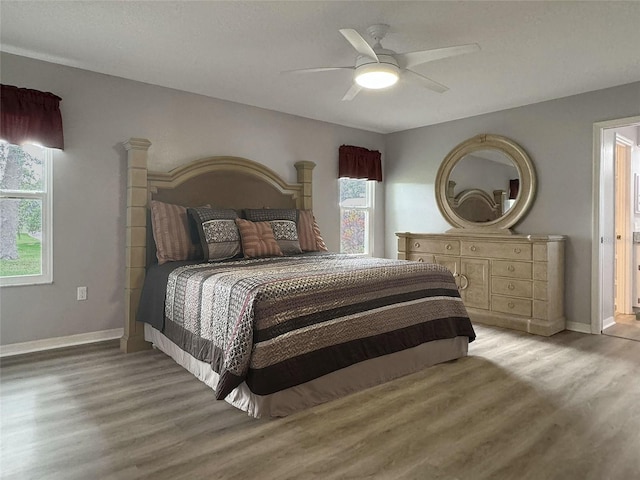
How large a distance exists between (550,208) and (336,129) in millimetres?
2742

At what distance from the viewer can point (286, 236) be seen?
4.11m

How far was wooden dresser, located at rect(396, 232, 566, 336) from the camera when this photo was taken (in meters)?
4.07

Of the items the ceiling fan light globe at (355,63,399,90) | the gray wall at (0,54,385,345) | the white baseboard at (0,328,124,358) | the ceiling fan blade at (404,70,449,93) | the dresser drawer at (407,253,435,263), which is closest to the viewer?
the ceiling fan light globe at (355,63,399,90)

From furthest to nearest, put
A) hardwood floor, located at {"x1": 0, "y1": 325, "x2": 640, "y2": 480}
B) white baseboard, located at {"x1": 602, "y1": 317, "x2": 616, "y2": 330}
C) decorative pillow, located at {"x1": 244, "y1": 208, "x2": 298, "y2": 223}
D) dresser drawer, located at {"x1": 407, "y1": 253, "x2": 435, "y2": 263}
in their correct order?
1. dresser drawer, located at {"x1": 407, "y1": 253, "x2": 435, "y2": 263}
2. white baseboard, located at {"x1": 602, "y1": 317, "x2": 616, "y2": 330}
3. decorative pillow, located at {"x1": 244, "y1": 208, "x2": 298, "y2": 223}
4. hardwood floor, located at {"x1": 0, "y1": 325, "x2": 640, "y2": 480}

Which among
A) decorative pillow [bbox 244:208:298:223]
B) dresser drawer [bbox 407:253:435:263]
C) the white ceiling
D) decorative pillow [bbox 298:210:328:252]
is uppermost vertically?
the white ceiling

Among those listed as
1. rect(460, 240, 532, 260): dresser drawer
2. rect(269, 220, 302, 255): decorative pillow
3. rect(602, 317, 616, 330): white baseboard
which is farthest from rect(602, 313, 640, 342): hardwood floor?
rect(269, 220, 302, 255): decorative pillow

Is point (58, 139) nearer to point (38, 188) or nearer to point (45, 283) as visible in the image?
point (38, 188)

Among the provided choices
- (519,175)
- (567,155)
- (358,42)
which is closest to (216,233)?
(358,42)

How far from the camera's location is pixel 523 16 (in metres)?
2.67

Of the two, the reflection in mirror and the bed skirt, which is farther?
the reflection in mirror

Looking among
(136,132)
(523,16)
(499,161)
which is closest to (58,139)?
(136,132)

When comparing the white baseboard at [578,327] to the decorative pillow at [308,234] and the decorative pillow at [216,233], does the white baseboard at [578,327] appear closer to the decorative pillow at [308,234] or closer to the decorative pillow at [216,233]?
the decorative pillow at [308,234]

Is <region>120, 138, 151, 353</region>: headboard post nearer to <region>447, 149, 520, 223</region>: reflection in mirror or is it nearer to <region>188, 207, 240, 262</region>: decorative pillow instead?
<region>188, 207, 240, 262</region>: decorative pillow

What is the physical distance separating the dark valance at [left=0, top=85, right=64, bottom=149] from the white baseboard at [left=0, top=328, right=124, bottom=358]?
1.59 meters
